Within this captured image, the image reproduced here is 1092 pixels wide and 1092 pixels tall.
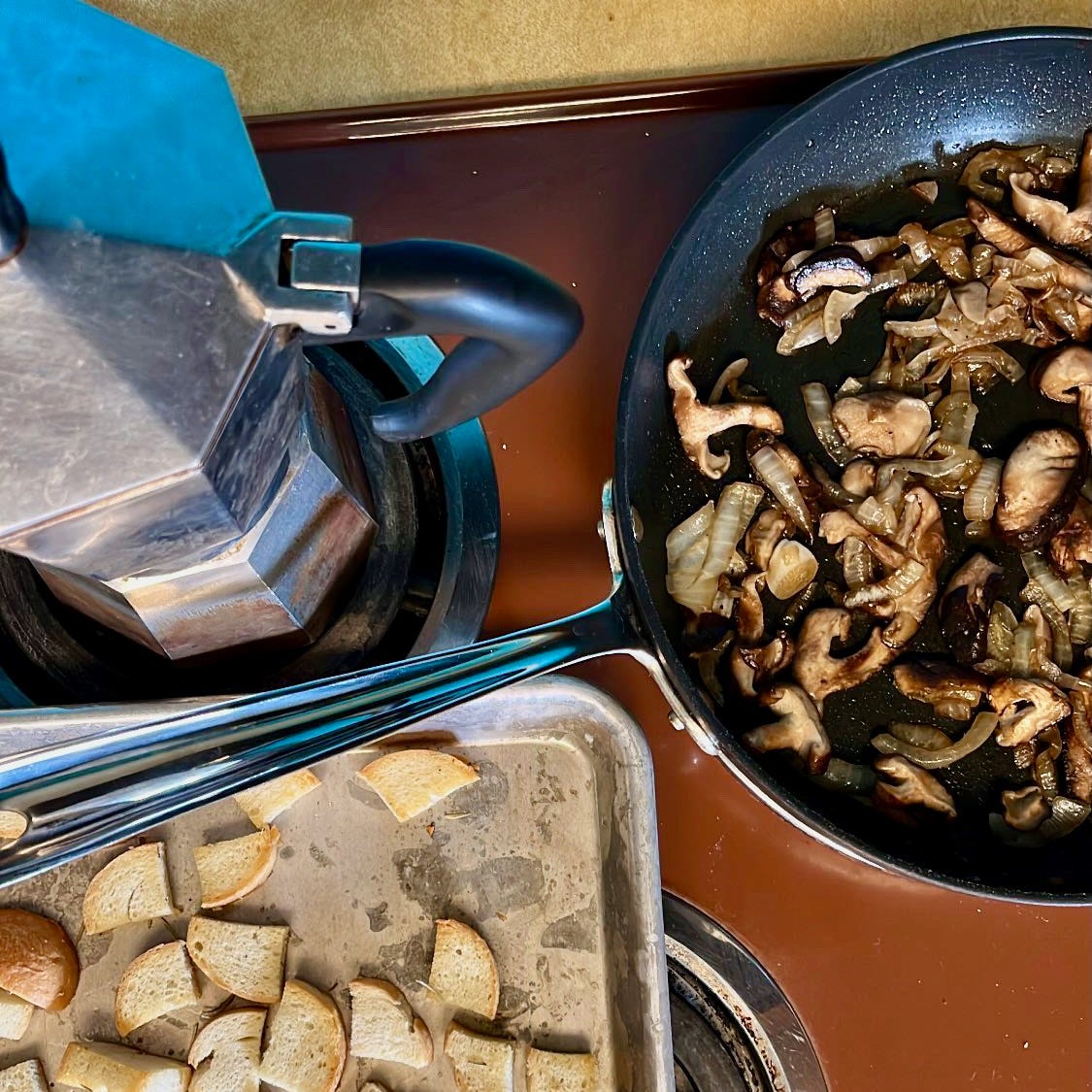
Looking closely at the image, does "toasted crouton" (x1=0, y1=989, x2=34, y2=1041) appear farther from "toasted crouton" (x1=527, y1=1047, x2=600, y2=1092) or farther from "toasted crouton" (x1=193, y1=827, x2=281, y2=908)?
"toasted crouton" (x1=527, y1=1047, x2=600, y2=1092)

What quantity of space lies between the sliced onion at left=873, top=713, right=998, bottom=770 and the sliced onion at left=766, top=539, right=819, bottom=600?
0.15 m

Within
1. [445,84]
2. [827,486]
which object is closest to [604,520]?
[827,486]

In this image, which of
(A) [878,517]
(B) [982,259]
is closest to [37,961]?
(A) [878,517]

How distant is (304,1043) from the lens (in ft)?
2.45

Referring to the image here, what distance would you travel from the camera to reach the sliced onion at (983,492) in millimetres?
764

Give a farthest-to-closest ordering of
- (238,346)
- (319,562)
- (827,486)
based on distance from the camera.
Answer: (827,486)
(319,562)
(238,346)

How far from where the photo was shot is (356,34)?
33.9 inches

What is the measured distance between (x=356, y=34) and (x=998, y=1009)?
106 centimetres

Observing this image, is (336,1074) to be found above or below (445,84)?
below

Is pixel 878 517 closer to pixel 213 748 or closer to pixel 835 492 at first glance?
pixel 835 492

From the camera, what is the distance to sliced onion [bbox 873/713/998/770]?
74cm

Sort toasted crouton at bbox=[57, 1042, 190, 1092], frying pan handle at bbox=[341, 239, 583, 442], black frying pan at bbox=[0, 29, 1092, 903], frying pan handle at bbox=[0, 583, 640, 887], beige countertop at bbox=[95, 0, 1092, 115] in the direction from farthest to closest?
beige countertop at bbox=[95, 0, 1092, 115] → toasted crouton at bbox=[57, 1042, 190, 1092] → black frying pan at bbox=[0, 29, 1092, 903] → frying pan handle at bbox=[0, 583, 640, 887] → frying pan handle at bbox=[341, 239, 583, 442]

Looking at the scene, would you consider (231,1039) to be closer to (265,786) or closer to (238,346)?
(265,786)

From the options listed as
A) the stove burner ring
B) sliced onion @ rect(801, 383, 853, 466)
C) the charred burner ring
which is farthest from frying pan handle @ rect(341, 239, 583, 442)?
the stove burner ring
